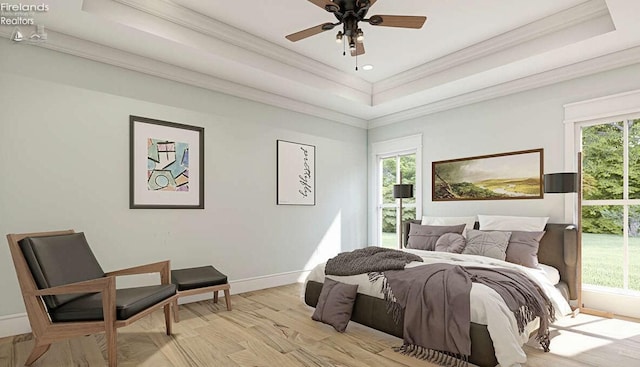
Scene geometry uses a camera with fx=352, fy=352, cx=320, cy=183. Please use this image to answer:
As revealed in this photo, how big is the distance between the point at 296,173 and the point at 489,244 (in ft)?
9.34

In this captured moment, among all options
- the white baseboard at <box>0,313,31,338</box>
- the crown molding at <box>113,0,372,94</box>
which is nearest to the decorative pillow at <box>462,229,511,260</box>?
the crown molding at <box>113,0,372,94</box>

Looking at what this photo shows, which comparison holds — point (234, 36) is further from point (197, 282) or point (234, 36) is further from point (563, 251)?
point (563, 251)

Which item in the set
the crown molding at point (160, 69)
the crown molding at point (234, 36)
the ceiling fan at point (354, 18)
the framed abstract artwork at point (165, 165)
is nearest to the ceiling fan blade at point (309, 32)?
the ceiling fan at point (354, 18)

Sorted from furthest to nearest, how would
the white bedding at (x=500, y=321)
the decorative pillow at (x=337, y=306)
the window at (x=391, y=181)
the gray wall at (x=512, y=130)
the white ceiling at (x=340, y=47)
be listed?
the window at (x=391, y=181) < the gray wall at (x=512, y=130) < the white ceiling at (x=340, y=47) < the decorative pillow at (x=337, y=306) < the white bedding at (x=500, y=321)

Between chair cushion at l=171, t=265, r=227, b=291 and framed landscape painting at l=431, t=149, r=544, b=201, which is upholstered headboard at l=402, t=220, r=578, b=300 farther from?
chair cushion at l=171, t=265, r=227, b=291

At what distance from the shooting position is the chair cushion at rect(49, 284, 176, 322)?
96.3 inches

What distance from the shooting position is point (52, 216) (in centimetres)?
338

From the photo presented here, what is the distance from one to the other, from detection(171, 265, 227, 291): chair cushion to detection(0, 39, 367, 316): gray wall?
1.08 feet

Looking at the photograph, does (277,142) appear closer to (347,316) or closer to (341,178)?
(341,178)

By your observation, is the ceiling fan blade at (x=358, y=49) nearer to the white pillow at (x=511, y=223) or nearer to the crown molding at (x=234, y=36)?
the crown molding at (x=234, y=36)

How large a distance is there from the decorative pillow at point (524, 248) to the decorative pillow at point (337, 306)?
1.88 meters

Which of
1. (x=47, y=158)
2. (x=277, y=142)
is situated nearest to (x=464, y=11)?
(x=277, y=142)

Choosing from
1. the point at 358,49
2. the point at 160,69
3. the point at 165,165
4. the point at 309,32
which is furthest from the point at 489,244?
the point at 160,69

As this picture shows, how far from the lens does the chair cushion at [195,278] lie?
359 centimetres
